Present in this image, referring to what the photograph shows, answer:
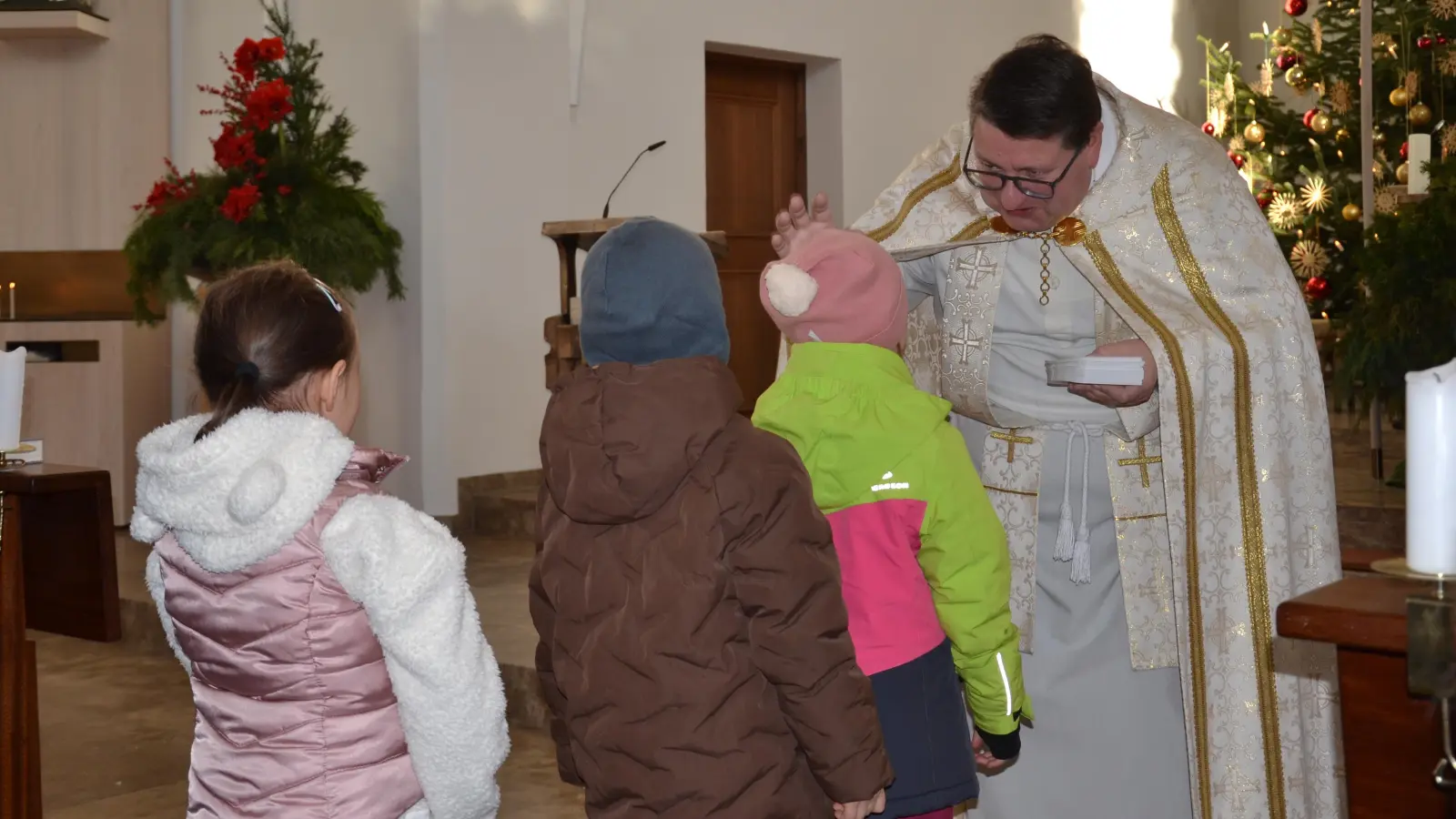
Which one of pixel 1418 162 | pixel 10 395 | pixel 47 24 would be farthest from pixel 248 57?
pixel 1418 162

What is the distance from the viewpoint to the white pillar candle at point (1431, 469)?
1.23m

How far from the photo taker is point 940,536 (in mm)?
2025

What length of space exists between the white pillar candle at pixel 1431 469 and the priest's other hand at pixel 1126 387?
3.67 ft

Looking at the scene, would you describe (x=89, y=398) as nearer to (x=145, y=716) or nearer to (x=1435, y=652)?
(x=145, y=716)

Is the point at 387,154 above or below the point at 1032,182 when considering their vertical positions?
above

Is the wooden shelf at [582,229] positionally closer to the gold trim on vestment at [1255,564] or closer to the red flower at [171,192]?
the red flower at [171,192]

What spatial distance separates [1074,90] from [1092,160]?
0.17 metres

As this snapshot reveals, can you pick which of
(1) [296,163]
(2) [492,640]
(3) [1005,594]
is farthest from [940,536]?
(1) [296,163]

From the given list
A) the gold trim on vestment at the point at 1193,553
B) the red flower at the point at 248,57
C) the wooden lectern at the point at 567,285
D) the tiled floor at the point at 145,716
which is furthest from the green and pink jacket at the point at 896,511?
the red flower at the point at 248,57

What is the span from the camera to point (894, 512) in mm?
2035

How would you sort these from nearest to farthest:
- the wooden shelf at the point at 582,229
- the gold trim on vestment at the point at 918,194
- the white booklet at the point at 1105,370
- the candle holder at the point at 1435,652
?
the candle holder at the point at 1435,652, the white booklet at the point at 1105,370, the gold trim on vestment at the point at 918,194, the wooden shelf at the point at 582,229

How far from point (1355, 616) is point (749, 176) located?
7545 millimetres

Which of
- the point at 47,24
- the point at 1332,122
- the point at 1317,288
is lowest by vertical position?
the point at 1317,288

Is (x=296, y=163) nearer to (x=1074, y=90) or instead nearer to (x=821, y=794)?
(x=1074, y=90)
